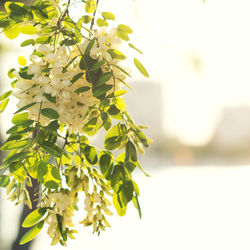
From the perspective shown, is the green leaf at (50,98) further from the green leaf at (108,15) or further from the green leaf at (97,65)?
the green leaf at (108,15)

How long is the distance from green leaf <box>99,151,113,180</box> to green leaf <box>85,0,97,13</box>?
8.0 inches

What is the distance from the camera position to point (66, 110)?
1.26 ft

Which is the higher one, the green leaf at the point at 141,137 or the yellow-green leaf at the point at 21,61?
the yellow-green leaf at the point at 21,61

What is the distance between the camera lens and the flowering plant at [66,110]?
1.21 feet

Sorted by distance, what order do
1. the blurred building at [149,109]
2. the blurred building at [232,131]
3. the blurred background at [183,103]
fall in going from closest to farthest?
the blurred background at [183,103] → the blurred building at [149,109] → the blurred building at [232,131]

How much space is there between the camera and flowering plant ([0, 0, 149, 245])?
37 centimetres

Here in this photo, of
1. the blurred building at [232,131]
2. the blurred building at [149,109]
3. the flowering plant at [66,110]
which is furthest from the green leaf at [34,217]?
the blurred building at [232,131]

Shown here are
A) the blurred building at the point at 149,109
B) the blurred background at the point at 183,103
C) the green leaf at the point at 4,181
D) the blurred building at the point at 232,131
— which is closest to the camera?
the green leaf at the point at 4,181

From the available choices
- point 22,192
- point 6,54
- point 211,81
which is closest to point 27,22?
point 22,192

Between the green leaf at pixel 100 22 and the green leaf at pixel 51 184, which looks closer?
the green leaf at pixel 51 184

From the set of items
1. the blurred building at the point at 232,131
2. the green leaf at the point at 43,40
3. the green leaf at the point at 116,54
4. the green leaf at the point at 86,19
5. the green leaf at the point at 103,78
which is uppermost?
the green leaf at the point at 86,19

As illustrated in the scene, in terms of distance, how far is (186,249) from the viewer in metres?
1.38

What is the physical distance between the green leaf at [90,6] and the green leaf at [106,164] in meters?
0.20

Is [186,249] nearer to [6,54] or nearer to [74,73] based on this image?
[6,54]
